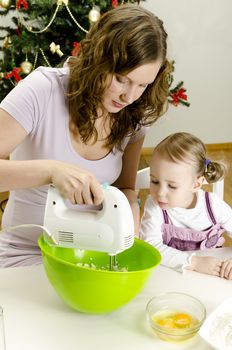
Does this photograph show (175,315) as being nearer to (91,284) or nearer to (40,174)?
(91,284)

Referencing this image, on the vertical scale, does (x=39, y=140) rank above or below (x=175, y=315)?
above

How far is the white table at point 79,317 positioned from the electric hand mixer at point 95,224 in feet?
0.49

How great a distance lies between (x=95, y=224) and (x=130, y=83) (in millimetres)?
454

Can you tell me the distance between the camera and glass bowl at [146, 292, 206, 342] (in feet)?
3.14

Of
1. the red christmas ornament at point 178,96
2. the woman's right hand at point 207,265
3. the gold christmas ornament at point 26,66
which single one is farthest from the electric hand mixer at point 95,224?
the red christmas ornament at point 178,96

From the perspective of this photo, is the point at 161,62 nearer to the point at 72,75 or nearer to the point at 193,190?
the point at 72,75

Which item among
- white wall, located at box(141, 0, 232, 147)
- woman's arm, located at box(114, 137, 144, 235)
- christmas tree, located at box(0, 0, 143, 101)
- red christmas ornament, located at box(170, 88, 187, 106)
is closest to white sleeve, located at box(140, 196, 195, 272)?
woman's arm, located at box(114, 137, 144, 235)

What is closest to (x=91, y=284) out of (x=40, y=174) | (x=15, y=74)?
(x=40, y=174)

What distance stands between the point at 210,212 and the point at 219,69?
113 inches

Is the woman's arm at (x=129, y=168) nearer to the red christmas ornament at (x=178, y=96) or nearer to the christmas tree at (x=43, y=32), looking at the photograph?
the christmas tree at (x=43, y=32)

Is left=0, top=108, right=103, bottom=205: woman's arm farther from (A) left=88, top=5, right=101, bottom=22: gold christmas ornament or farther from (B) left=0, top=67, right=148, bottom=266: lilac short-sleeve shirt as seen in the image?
(A) left=88, top=5, right=101, bottom=22: gold christmas ornament

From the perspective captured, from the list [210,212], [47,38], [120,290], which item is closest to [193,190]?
[210,212]

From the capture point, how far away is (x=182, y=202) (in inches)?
A: 61.1

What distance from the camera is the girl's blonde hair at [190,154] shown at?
1.51 m
